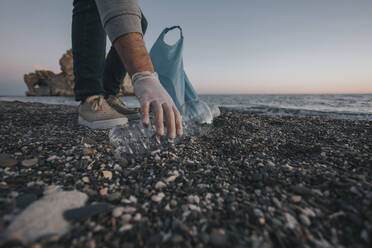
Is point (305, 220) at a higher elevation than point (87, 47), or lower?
lower

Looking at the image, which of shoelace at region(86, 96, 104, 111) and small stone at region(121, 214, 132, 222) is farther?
shoelace at region(86, 96, 104, 111)

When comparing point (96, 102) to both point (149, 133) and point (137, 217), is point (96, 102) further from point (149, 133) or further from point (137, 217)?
point (137, 217)

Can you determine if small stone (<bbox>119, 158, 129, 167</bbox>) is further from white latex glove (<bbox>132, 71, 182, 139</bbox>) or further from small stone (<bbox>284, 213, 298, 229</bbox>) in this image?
small stone (<bbox>284, 213, 298, 229</bbox>)

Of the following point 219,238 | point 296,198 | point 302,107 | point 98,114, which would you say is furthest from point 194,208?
point 302,107

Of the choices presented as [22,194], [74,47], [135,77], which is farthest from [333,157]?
[74,47]

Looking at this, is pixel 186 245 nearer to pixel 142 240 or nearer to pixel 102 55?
pixel 142 240

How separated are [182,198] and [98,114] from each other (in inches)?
78.2

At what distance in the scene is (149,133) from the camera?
7.04 feet

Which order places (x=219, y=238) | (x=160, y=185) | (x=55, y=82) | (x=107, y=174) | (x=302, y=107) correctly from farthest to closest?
(x=55, y=82), (x=302, y=107), (x=107, y=174), (x=160, y=185), (x=219, y=238)

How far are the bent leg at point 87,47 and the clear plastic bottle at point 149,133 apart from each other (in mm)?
761

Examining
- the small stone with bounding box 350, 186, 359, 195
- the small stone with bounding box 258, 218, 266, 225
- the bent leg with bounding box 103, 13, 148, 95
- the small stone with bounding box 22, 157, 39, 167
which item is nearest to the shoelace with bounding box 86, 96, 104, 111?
the bent leg with bounding box 103, 13, 148, 95

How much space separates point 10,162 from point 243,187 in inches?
69.2

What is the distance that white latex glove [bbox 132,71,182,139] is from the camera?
4.43ft

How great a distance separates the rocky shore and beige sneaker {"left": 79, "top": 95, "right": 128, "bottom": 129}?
2.28 ft
